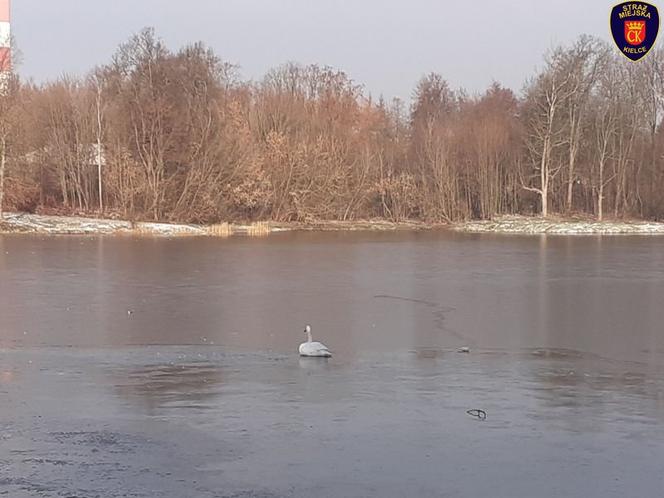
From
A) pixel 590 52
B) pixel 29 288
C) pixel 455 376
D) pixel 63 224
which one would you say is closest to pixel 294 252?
pixel 29 288

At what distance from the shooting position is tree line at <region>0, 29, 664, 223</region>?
4781 centimetres

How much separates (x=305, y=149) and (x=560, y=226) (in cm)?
1636

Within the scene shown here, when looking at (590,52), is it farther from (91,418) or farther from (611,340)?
(91,418)

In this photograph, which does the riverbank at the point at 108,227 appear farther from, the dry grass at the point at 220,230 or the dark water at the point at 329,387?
the dark water at the point at 329,387

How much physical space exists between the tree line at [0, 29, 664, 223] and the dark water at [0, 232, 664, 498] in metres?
27.6

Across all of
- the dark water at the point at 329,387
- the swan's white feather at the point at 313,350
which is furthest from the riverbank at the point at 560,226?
the swan's white feather at the point at 313,350

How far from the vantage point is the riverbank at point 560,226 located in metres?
49.6

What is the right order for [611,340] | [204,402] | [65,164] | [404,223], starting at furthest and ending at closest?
[404,223], [65,164], [611,340], [204,402]

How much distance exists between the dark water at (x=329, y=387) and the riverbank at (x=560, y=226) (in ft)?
94.6

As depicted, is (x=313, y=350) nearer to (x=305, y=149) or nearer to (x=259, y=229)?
(x=259, y=229)

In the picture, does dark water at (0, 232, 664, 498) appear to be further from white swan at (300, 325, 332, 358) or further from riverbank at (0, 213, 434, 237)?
riverbank at (0, 213, 434, 237)

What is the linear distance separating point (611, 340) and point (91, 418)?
8232 mm

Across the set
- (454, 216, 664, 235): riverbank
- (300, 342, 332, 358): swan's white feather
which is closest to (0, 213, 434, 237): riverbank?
(454, 216, 664, 235): riverbank

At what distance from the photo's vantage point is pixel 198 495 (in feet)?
19.1
